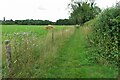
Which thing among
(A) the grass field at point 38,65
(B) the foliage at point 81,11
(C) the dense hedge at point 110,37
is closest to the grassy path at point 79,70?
(A) the grass field at point 38,65

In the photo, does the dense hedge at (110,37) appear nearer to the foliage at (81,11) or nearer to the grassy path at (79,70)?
the grassy path at (79,70)

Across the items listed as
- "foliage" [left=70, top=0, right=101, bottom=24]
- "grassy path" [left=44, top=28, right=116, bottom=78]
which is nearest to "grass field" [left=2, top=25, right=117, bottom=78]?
"grassy path" [left=44, top=28, right=116, bottom=78]

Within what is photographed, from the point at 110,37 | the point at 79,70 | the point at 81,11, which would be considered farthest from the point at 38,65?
the point at 81,11

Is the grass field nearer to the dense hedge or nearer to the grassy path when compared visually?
the grassy path

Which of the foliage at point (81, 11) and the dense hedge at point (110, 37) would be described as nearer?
the dense hedge at point (110, 37)

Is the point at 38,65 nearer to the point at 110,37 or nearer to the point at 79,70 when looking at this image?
the point at 79,70

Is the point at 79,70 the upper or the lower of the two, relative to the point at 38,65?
lower

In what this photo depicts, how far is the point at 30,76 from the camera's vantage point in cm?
716

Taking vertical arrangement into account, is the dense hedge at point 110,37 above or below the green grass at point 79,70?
above

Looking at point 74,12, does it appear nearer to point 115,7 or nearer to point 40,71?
point 115,7

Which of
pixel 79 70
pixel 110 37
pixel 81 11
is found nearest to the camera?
pixel 79 70

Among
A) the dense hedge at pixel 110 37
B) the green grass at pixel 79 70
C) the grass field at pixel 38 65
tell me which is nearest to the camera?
the grass field at pixel 38 65

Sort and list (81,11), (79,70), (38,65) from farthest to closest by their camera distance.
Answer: (81,11)
(79,70)
(38,65)

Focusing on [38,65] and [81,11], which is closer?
[38,65]
